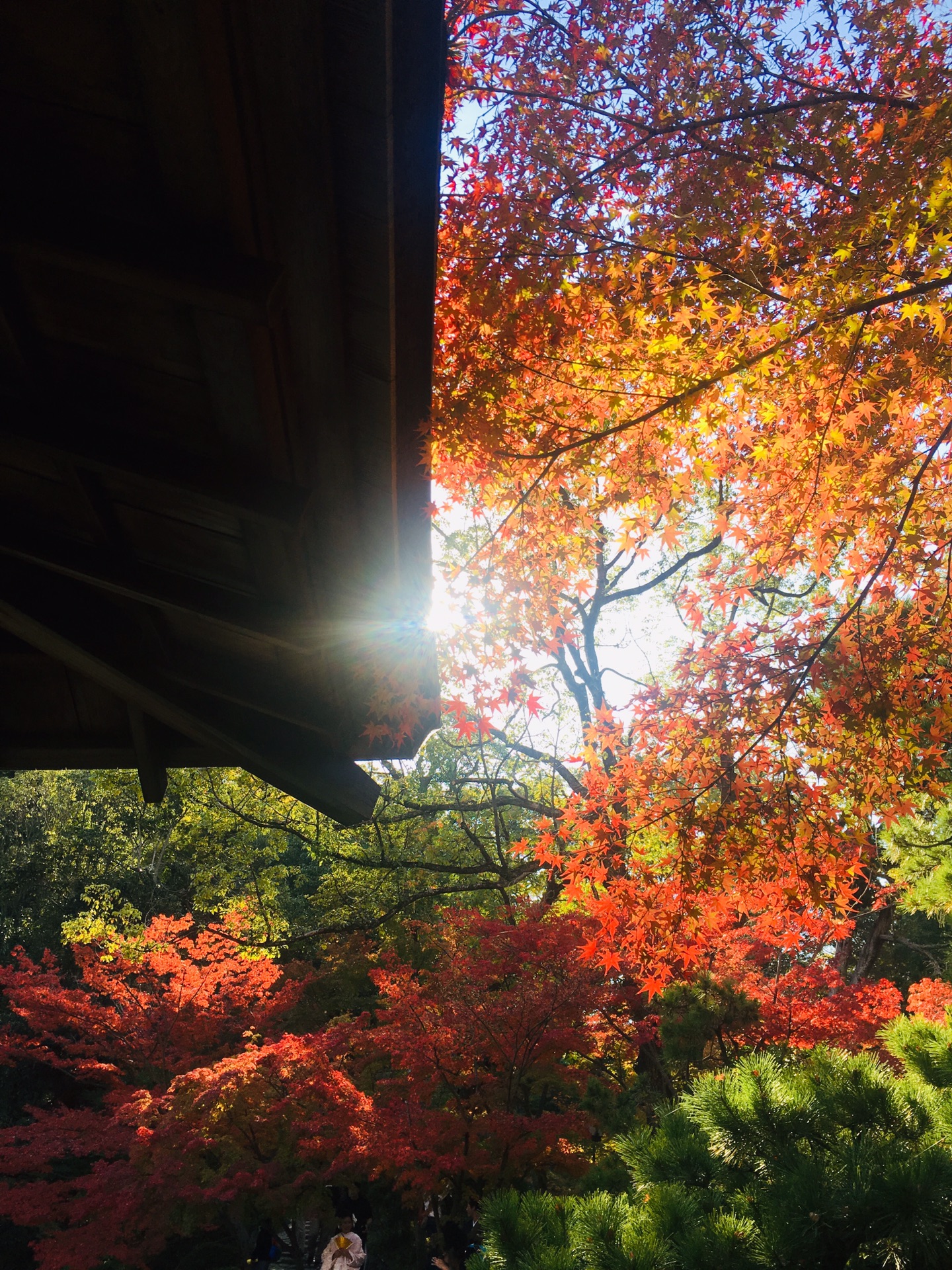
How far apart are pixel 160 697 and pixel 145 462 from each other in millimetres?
925

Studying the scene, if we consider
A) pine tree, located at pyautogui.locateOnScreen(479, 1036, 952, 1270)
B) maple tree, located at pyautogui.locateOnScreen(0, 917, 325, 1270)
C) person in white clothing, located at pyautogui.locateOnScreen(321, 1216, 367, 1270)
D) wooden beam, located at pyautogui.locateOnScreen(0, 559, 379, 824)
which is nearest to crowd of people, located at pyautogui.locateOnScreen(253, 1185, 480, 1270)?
person in white clothing, located at pyautogui.locateOnScreen(321, 1216, 367, 1270)

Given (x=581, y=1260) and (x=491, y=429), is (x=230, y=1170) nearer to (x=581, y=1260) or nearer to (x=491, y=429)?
(x=581, y=1260)

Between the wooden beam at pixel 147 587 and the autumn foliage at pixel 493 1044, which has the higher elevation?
the wooden beam at pixel 147 587

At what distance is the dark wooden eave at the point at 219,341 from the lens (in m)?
0.86

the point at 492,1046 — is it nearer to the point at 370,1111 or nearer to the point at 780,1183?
the point at 370,1111

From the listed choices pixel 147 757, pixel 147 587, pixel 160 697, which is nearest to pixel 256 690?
pixel 160 697

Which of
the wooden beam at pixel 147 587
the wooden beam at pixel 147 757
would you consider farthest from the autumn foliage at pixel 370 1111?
the wooden beam at pixel 147 587

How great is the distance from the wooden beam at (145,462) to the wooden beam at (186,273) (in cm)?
41

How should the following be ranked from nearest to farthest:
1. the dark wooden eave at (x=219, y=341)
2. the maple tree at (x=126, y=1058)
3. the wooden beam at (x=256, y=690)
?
the dark wooden eave at (x=219, y=341) → the wooden beam at (x=256, y=690) → the maple tree at (x=126, y=1058)

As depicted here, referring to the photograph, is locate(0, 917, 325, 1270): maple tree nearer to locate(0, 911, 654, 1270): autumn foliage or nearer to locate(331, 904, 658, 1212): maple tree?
locate(0, 911, 654, 1270): autumn foliage

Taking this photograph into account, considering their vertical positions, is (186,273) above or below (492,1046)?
above

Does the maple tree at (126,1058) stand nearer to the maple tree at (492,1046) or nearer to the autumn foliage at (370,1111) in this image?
the autumn foliage at (370,1111)

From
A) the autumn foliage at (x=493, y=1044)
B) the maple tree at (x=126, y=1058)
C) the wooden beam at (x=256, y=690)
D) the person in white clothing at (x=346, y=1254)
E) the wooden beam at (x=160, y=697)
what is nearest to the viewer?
the wooden beam at (x=160, y=697)

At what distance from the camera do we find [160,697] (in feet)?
6.95
